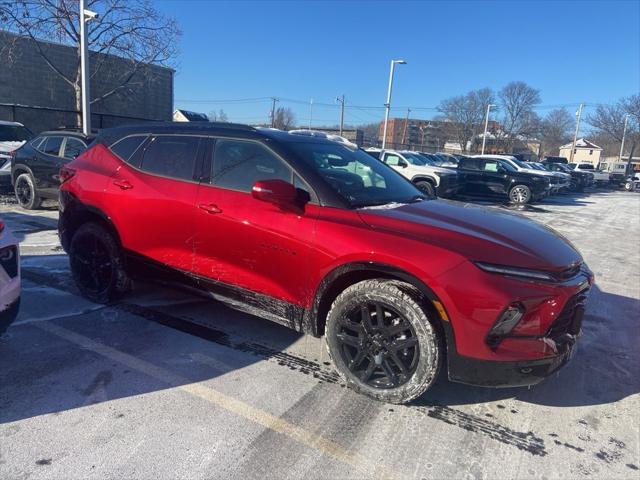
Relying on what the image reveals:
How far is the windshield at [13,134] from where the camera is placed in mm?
11352

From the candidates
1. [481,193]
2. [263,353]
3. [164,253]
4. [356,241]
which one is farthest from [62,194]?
[481,193]

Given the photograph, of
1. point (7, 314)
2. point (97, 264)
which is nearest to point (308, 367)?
point (7, 314)

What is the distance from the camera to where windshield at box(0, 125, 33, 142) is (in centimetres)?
1135

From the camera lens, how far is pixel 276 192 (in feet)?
10.3

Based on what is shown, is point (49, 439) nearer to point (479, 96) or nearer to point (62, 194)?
point (62, 194)

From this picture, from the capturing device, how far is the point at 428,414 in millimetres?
2969

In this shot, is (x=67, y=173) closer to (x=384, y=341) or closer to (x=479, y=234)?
(x=384, y=341)

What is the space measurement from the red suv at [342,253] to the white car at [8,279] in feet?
3.56

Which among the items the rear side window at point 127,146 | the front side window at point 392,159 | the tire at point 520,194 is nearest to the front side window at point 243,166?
the rear side window at point 127,146

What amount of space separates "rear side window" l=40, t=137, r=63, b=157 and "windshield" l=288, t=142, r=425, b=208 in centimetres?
718

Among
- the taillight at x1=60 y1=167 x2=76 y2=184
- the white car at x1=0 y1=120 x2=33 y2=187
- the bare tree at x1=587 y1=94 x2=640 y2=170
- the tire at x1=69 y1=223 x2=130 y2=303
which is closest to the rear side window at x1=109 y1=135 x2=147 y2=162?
the taillight at x1=60 y1=167 x2=76 y2=184

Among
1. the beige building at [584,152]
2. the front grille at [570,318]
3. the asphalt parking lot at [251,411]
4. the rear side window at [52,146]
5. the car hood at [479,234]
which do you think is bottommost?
the asphalt parking lot at [251,411]

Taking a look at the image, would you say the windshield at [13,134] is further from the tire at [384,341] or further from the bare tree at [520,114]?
the bare tree at [520,114]

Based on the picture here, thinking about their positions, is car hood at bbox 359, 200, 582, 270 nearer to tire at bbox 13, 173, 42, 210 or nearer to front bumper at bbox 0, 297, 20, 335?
front bumper at bbox 0, 297, 20, 335
